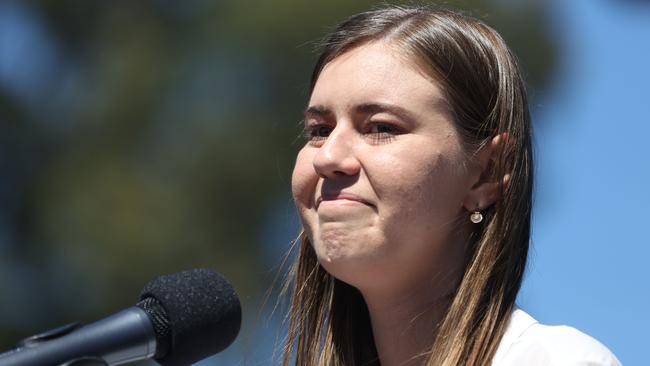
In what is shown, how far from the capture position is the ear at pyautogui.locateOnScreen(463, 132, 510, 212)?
2.89m

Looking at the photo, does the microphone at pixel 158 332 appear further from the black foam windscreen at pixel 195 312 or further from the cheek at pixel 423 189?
the cheek at pixel 423 189

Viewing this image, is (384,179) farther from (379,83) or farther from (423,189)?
(379,83)

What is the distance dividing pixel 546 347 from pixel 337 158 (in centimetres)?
61

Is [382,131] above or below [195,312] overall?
above

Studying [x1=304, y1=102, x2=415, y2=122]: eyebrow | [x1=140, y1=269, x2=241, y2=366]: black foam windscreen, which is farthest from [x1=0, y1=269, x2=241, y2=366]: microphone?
[x1=304, y1=102, x2=415, y2=122]: eyebrow

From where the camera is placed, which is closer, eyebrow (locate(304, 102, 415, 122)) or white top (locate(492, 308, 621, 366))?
white top (locate(492, 308, 621, 366))

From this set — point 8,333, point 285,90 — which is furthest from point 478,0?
point 8,333

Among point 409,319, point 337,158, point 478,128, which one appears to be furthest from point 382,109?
point 409,319

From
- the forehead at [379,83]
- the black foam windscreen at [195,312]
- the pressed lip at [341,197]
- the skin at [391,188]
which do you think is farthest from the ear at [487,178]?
the black foam windscreen at [195,312]

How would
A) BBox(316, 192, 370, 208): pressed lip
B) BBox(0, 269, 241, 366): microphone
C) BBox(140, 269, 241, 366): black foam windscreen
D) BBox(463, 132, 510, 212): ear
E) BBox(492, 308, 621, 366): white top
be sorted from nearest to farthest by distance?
BBox(0, 269, 241, 366): microphone
BBox(140, 269, 241, 366): black foam windscreen
BBox(492, 308, 621, 366): white top
BBox(316, 192, 370, 208): pressed lip
BBox(463, 132, 510, 212): ear

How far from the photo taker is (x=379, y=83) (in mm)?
2840

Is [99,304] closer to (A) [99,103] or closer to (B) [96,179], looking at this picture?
(B) [96,179]

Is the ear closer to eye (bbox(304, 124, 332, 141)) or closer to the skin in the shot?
the skin

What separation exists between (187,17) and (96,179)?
6.89ft
